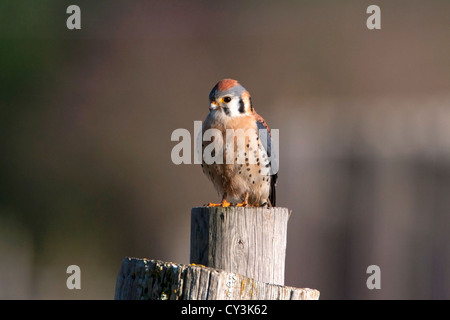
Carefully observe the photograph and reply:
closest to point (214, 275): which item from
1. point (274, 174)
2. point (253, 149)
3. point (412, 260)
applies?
point (253, 149)

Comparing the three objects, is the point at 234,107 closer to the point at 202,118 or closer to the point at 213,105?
the point at 213,105

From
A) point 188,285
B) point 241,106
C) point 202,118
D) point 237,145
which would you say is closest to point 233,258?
point 188,285

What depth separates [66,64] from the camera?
27.9ft

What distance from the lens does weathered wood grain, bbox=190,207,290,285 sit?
2.90 m

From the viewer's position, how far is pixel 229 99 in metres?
4.24

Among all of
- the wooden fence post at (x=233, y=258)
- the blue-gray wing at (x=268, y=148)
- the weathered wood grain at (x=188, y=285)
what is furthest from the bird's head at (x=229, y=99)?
the weathered wood grain at (x=188, y=285)

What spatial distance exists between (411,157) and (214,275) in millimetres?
4609

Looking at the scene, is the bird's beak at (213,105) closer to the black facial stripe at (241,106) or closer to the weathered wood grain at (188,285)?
the black facial stripe at (241,106)

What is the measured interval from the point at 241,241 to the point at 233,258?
9 centimetres

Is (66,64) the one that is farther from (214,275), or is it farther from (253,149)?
(214,275)

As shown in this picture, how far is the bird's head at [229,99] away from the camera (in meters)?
4.21

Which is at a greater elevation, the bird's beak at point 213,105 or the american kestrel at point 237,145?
the bird's beak at point 213,105

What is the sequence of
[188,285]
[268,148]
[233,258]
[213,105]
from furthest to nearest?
1. [268,148]
2. [213,105]
3. [233,258]
4. [188,285]

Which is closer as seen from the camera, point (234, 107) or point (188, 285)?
point (188, 285)
